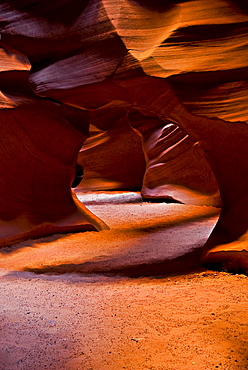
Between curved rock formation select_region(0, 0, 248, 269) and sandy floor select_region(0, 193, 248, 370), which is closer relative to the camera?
sandy floor select_region(0, 193, 248, 370)

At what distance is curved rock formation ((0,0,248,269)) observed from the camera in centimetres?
344

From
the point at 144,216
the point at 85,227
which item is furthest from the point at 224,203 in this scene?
the point at 144,216

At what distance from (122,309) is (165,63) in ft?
6.56

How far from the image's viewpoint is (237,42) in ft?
11.4

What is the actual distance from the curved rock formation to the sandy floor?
2.41ft

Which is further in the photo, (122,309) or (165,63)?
(165,63)

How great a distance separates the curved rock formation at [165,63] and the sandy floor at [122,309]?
0.73m

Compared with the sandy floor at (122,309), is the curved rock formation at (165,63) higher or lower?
higher

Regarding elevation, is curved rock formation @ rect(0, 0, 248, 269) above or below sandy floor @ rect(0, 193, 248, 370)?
above

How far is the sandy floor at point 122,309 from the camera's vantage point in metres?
1.81

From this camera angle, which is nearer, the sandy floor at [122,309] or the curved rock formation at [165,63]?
the sandy floor at [122,309]

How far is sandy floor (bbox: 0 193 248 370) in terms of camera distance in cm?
181

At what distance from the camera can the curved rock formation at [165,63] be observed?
3.44 m

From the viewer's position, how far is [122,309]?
101 inches
